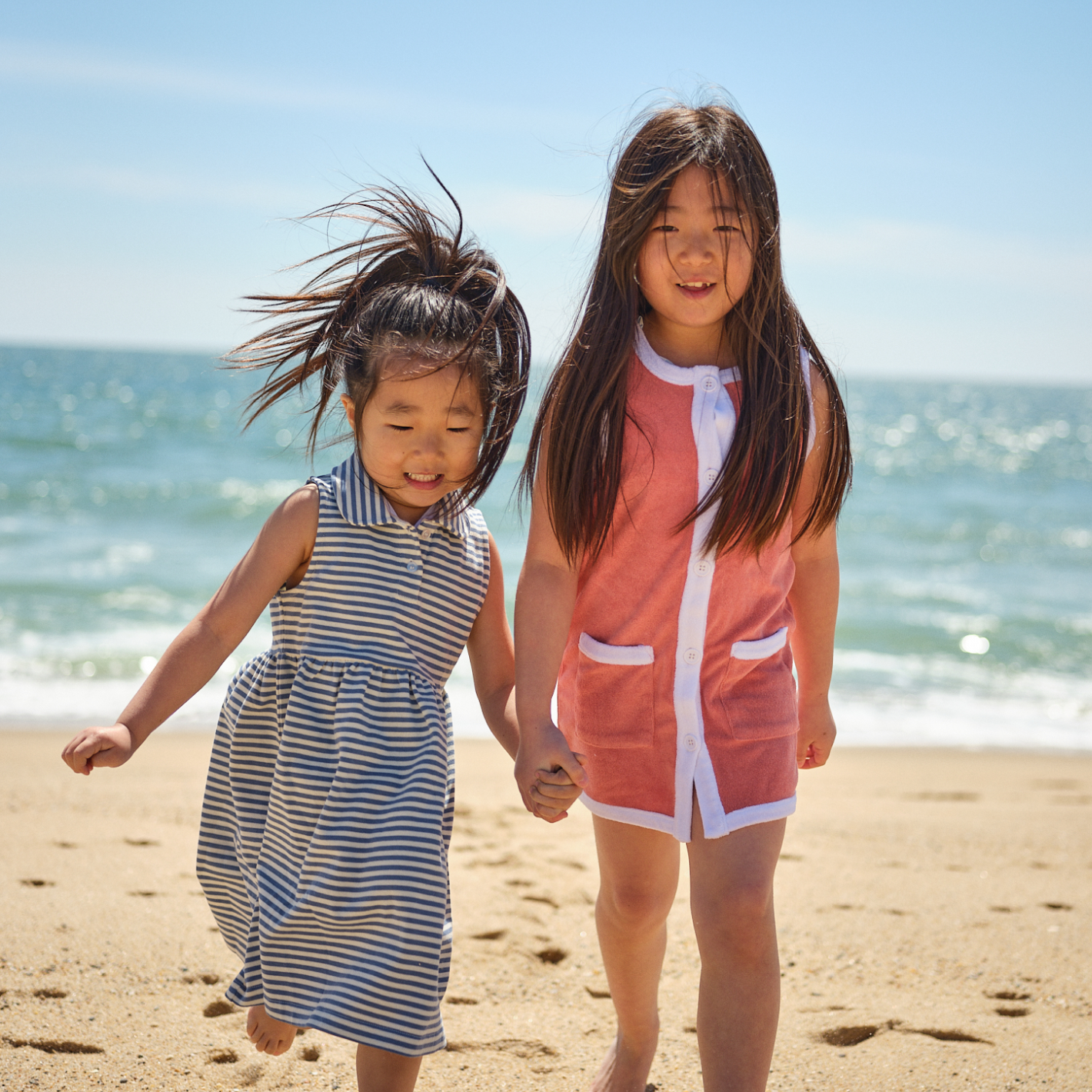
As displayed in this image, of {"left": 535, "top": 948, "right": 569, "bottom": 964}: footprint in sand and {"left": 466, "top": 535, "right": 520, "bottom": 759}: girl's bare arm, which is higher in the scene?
{"left": 466, "top": 535, "right": 520, "bottom": 759}: girl's bare arm

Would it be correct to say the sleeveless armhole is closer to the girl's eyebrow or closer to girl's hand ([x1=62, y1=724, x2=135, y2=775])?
the girl's eyebrow

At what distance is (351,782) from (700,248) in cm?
108

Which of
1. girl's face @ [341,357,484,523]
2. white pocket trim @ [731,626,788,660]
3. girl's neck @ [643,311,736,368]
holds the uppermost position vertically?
girl's neck @ [643,311,736,368]

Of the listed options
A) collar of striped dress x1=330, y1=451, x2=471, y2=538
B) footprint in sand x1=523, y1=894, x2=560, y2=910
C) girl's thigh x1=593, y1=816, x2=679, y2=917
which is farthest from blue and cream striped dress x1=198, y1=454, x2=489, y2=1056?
footprint in sand x1=523, y1=894, x2=560, y2=910

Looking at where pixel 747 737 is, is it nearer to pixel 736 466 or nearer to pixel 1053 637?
pixel 736 466

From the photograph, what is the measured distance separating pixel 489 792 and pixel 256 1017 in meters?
2.92

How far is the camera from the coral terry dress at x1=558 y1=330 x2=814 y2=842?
1.92 meters

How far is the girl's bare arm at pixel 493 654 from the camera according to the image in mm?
2086

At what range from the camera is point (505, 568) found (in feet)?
33.1

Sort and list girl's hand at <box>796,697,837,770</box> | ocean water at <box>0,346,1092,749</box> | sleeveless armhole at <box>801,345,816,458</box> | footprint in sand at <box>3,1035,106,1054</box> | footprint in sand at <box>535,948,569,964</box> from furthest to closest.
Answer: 1. ocean water at <box>0,346,1092,749</box>
2. footprint in sand at <box>535,948,569,964</box>
3. footprint in sand at <box>3,1035,106,1054</box>
4. girl's hand at <box>796,697,837,770</box>
5. sleeveless armhole at <box>801,345,816,458</box>

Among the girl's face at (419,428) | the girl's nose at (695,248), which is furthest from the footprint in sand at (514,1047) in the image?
the girl's nose at (695,248)

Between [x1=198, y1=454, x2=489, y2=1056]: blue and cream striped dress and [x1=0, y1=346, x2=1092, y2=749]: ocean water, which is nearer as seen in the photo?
[x1=198, y1=454, x2=489, y2=1056]: blue and cream striped dress

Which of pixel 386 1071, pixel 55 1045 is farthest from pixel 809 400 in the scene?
pixel 55 1045

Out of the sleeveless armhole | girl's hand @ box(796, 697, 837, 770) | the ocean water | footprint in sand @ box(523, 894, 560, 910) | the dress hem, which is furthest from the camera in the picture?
the ocean water
